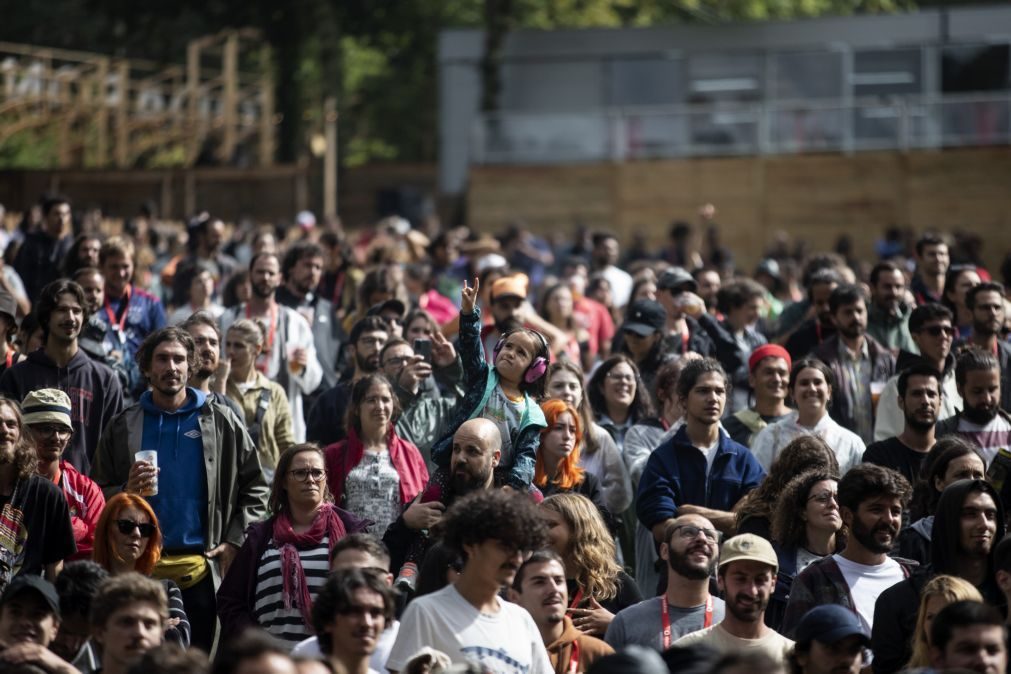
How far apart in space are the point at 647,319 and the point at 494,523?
5.16 metres

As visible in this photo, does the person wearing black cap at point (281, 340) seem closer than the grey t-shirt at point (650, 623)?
No

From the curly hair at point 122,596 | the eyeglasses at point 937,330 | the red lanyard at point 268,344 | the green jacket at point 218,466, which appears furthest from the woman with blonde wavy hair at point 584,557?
the red lanyard at point 268,344

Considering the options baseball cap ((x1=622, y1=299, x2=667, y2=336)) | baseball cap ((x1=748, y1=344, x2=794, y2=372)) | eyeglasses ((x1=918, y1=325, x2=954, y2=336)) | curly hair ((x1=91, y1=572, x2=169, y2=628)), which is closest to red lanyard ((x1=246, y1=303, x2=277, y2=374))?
baseball cap ((x1=622, y1=299, x2=667, y2=336))

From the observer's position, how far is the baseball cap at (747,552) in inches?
308

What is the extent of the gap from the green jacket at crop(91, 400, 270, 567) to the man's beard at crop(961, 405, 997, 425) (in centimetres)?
389

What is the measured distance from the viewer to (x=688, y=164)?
98.1 feet

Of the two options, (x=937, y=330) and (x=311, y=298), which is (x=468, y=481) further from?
(x=311, y=298)

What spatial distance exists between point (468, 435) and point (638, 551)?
7.28 ft

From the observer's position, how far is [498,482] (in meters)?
9.15

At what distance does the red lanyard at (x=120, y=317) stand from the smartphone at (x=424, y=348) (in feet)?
6.17

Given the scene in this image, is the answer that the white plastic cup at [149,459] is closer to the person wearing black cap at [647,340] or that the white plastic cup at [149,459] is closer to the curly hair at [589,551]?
the curly hair at [589,551]

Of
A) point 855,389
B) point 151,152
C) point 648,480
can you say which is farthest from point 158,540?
point 151,152

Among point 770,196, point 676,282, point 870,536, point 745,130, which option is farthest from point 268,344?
point 745,130

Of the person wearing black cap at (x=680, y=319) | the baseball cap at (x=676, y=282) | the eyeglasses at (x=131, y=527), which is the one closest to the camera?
the eyeglasses at (x=131, y=527)
